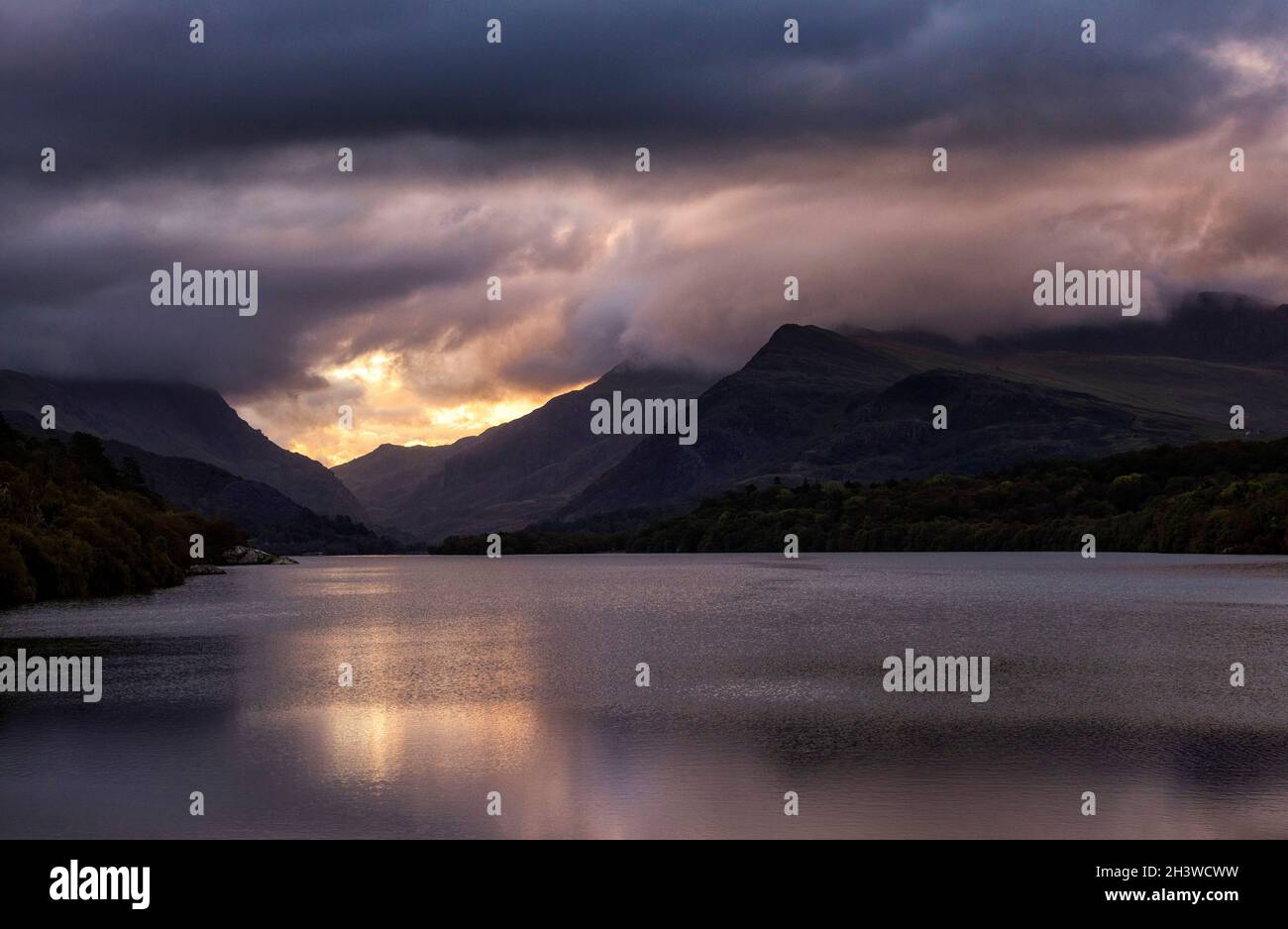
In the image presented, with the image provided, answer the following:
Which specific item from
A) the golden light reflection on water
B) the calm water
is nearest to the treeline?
the calm water

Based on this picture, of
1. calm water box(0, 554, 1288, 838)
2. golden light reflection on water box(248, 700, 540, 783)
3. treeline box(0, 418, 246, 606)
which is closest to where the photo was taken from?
calm water box(0, 554, 1288, 838)

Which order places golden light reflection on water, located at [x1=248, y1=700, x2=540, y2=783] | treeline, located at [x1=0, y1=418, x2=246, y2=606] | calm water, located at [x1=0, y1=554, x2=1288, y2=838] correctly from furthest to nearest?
treeline, located at [x1=0, y1=418, x2=246, y2=606], golden light reflection on water, located at [x1=248, y1=700, x2=540, y2=783], calm water, located at [x1=0, y1=554, x2=1288, y2=838]

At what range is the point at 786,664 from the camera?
71188mm

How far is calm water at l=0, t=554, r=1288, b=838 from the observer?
111 feet

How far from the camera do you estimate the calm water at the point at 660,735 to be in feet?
111

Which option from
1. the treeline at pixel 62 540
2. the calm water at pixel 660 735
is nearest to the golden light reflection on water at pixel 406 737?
the calm water at pixel 660 735

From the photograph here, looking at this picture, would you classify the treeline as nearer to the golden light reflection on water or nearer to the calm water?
the calm water

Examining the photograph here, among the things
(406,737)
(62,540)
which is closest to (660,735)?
(406,737)

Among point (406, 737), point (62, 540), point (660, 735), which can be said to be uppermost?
point (62, 540)

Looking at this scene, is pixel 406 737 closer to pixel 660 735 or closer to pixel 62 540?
pixel 660 735

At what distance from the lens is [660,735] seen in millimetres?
46406

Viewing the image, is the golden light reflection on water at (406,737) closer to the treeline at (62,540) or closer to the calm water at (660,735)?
the calm water at (660,735)
